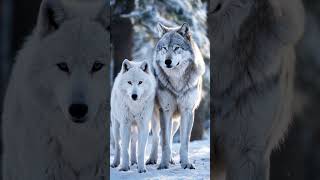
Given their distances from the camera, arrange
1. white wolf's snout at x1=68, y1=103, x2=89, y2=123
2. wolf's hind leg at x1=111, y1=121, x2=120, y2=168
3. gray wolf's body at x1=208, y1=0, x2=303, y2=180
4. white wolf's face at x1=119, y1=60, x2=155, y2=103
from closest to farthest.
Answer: white wolf's snout at x1=68, y1=103, x2=89, y2=123, gray wolf's body at x1=208, y1=0, x2=303, y2=180, white wolf's face at x1=119, y1=60, x2=155, y2=103, wolf's hind leg at x1=111, y1=121, x2=120, y2=168

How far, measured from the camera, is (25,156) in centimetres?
265

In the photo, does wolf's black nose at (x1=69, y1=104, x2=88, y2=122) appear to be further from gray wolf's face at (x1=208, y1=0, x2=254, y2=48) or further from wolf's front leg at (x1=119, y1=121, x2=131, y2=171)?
wolf's front leg at (x1=119, y1=121, x2=131, y2=171)

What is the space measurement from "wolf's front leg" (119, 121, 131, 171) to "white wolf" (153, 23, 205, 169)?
1.30 feet

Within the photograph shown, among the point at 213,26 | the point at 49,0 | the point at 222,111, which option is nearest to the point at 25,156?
the point at 49,0

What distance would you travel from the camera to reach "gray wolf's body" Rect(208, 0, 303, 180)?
271cm

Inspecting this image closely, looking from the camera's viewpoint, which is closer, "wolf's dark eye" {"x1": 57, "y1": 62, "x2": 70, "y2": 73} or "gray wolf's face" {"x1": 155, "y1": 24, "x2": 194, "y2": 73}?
"wolf's dark eye" {"x1": 57, "y1": 62, "x2": 70, "y2": 73}

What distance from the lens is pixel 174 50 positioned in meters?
4.40

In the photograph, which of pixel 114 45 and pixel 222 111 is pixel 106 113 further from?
pixel 114 45

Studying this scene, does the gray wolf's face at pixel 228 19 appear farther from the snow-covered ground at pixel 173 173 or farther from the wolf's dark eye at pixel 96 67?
the snow-covered ground at pixel 173 173

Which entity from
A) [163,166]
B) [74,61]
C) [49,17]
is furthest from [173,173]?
Answer: [49,17]

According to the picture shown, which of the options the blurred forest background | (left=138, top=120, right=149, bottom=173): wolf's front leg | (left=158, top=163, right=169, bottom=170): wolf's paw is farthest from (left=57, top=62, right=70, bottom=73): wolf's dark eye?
(left=158, top=163, right=169, bottom=170): wolf's paw

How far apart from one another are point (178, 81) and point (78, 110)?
2144 millimetres

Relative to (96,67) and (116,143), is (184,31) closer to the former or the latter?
(116,143)

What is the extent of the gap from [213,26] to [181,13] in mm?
4557
